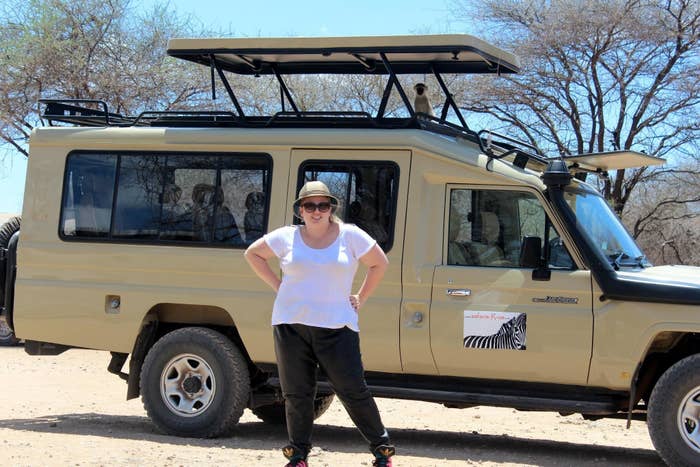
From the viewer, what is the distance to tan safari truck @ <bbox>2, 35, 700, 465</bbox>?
7.28 m

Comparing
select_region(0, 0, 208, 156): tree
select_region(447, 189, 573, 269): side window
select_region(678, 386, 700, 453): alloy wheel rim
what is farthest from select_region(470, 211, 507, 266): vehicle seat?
select_region(0, 0, 208, 156): tree

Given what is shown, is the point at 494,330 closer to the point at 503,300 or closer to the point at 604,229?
the point at 503,300

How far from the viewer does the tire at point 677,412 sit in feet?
22.8

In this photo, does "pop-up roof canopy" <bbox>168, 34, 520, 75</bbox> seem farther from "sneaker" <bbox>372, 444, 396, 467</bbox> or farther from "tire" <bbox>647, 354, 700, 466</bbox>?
"sneaker" <bbox>372, 444, 396, 467</bbox>

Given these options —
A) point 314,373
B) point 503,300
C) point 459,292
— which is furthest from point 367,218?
point 314,373

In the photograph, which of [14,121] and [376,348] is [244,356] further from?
[14,121]

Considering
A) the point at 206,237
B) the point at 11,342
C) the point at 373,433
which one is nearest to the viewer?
the point at 373,433

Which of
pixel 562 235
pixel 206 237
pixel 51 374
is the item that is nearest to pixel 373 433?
pixel 562 235

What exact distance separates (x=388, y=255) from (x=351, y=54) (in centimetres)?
159

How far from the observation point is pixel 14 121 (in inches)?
898

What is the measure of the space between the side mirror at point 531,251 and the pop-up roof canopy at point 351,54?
4.93 ft

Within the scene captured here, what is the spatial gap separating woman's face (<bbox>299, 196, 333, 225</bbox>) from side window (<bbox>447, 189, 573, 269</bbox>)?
1968 millimetres

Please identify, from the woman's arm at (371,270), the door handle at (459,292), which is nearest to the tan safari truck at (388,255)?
the door handle at (459,292)

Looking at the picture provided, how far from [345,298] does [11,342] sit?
12320mm
